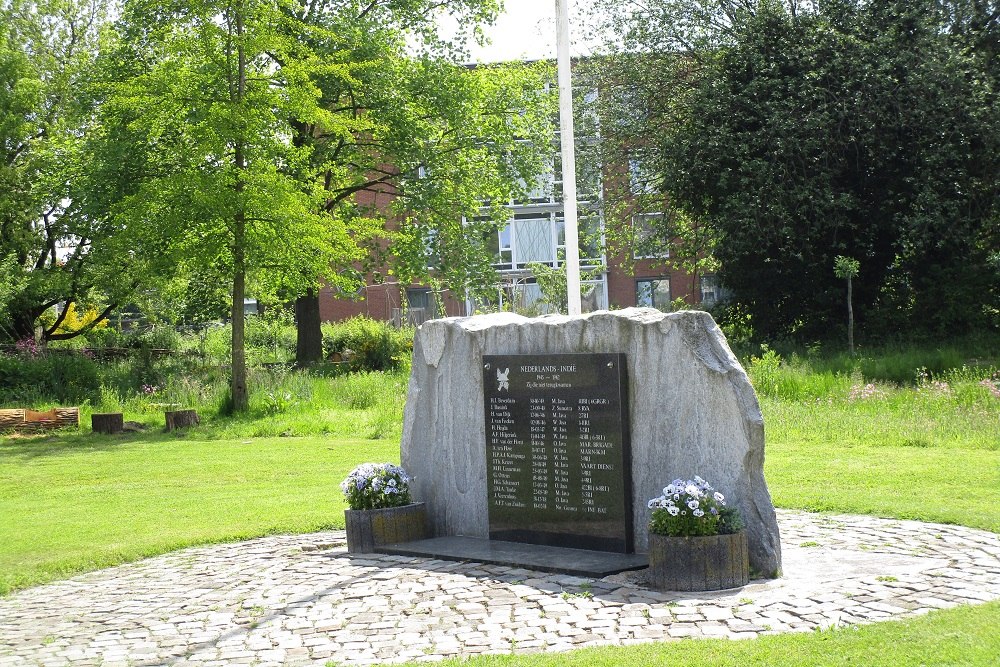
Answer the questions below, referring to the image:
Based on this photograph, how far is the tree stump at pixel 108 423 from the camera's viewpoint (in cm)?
2161

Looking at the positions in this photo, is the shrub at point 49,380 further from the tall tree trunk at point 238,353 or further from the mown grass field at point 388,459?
the tall tree trunk at point 238,353

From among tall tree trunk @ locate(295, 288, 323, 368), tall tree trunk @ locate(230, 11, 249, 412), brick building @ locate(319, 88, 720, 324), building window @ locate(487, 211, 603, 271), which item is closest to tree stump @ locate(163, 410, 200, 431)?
tall tree trunk @ locate(230, 11, 249, 412)

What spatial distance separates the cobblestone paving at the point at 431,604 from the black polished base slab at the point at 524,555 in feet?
0.43

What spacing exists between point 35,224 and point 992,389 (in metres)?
27.5

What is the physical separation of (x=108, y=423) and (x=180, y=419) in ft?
4.54

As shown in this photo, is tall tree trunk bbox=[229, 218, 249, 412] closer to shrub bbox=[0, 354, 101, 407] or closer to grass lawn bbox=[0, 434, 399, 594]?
grass lawn bbox=[0, 434, 399, 594]

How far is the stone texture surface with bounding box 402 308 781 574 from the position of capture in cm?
845

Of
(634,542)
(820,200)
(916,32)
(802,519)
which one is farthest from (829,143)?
(634,542)

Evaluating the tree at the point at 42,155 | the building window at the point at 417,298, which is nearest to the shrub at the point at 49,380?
the tree at the point at 42,155

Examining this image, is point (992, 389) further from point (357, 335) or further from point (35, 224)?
point (35, 224)

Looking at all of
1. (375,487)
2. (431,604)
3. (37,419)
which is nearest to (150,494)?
(375,487)

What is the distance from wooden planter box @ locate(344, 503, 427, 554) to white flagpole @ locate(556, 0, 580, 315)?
2440 mm

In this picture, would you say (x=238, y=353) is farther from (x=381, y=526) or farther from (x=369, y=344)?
(x=381, y=526)

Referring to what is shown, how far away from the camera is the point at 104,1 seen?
1384 inches
